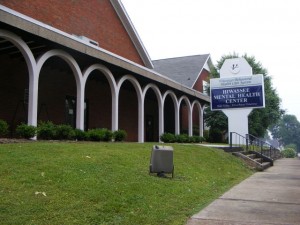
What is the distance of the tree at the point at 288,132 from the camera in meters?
158

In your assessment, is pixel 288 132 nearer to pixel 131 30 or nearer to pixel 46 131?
pixel 131 30

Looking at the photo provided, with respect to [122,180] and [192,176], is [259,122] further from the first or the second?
[122,180]

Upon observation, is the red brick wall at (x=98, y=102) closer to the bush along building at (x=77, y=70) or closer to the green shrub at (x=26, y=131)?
the bush along building at (x=77, y=70)

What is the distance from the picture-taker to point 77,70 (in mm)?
14539

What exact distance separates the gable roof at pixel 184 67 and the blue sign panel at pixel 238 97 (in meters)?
9.86

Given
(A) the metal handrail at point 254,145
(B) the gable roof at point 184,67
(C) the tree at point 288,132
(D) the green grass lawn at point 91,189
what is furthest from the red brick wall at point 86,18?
(C) the tree at point 288,132

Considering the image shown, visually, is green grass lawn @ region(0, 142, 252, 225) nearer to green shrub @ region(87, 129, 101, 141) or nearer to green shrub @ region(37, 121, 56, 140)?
green shrub @ region(37, 121, 56, 140)

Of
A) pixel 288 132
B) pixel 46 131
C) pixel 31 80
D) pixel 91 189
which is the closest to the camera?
pixel 91 189

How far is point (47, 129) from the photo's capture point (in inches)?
482

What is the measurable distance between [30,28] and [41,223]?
824cm

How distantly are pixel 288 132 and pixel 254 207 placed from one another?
165m

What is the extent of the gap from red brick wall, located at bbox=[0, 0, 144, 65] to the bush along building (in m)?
0.05

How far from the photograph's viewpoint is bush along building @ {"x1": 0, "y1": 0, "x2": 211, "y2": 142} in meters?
12.5

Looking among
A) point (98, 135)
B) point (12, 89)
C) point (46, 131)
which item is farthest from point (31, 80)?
point (98, 135)
